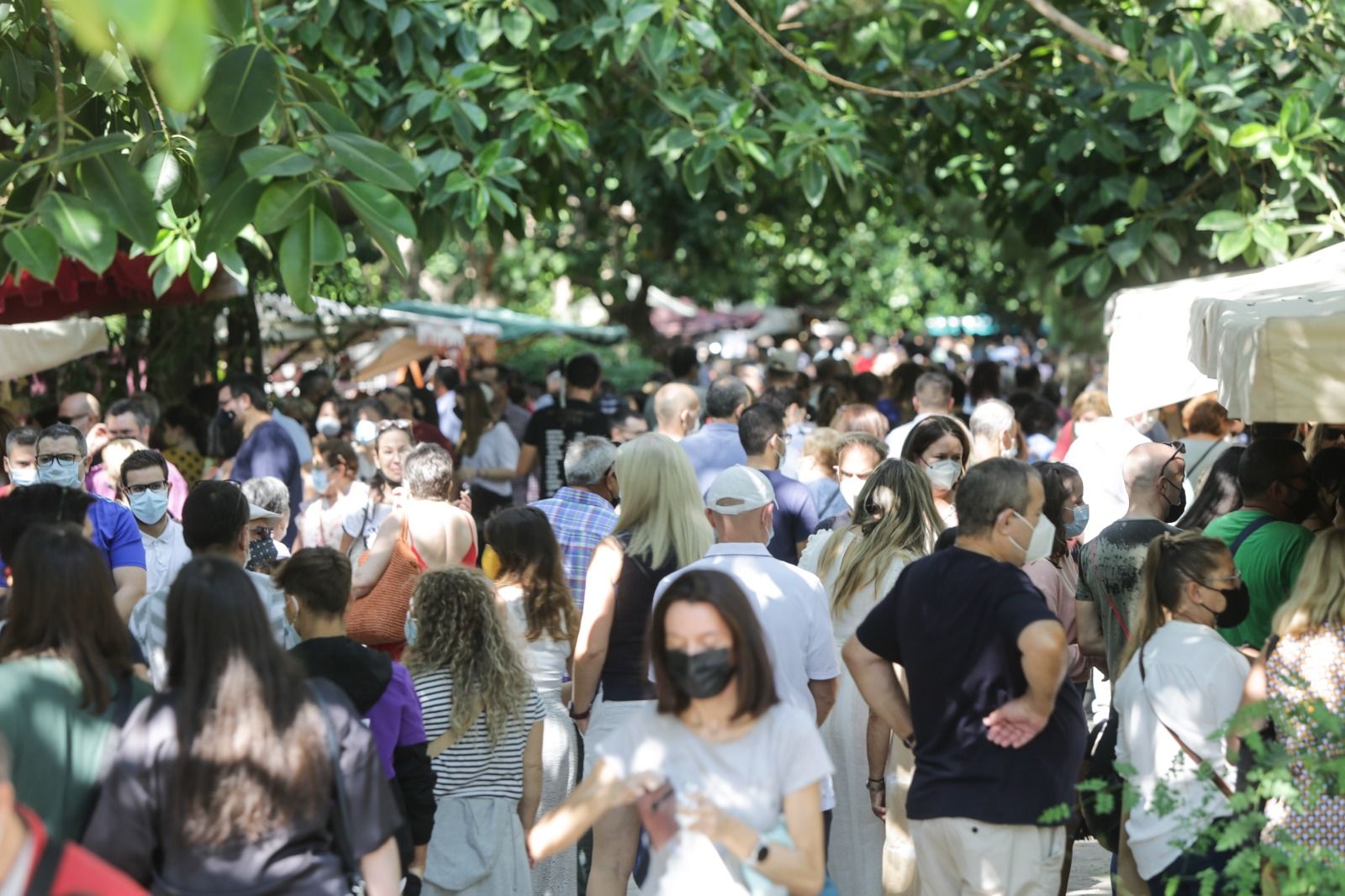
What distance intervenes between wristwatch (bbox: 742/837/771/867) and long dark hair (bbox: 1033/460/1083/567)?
3.11m

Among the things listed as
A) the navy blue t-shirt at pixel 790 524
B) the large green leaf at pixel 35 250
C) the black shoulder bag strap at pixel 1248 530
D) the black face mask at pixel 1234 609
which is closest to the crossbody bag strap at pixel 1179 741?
the black face mask at pixel 1234 609

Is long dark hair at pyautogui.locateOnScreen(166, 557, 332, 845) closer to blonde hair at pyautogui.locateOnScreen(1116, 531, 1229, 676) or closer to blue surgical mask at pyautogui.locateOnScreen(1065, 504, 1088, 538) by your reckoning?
blonde hair at pyautogui.locateOnScreen(1116, 531, 1229, 676)

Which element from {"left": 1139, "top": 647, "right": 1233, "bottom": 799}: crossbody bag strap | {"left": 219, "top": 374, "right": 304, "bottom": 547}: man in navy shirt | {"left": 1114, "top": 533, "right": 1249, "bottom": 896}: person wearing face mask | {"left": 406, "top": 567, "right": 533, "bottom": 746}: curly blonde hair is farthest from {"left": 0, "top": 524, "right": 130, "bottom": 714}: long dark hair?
{"left": 219, "top": 374, "right": 304, "bottom": 547}: man in navy shirt

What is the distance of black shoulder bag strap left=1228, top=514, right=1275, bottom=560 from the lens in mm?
5738

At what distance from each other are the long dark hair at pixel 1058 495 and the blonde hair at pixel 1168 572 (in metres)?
1.34

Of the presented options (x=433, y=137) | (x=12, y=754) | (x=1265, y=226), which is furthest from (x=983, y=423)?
(x=12, y=754)

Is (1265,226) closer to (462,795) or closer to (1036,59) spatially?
(1036,59)

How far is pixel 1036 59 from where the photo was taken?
1202 cm

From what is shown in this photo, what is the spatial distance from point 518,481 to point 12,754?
30.2 ft

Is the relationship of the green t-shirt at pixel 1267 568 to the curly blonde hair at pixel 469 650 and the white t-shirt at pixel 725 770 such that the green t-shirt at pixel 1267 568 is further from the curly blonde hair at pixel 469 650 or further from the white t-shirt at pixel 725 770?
the white t-shirt at pixel 725 770

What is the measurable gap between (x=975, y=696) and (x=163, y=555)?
3849 millimetres

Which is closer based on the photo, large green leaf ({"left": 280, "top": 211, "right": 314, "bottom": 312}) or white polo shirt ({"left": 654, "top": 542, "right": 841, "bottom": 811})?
large green leaf ({"left": 280, "top": 211, "right": 314, "bottom": 312})

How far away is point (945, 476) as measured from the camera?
698 centimetres

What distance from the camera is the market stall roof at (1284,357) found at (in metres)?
4.53
